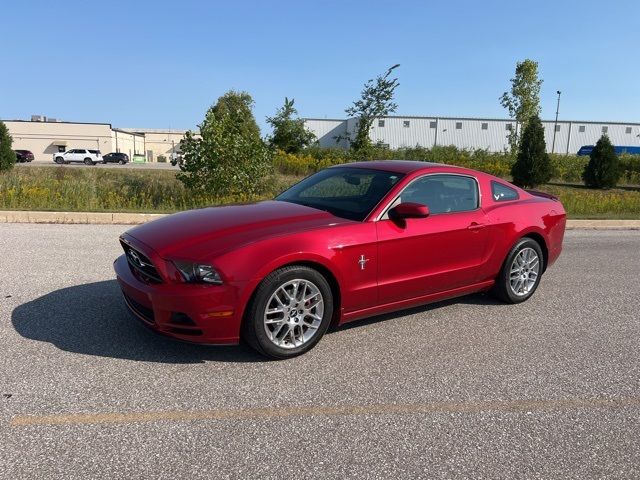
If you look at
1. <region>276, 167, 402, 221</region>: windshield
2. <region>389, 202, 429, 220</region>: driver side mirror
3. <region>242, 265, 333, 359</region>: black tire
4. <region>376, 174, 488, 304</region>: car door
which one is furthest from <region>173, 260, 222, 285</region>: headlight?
<region>389, 202, 429, 220</region>: driver side mirror

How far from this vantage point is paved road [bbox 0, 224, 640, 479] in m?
2.57

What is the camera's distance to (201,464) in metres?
2.52

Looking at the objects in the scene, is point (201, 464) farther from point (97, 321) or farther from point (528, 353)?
point (528, 353)

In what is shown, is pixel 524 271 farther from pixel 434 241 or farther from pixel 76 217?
pixel 76 217

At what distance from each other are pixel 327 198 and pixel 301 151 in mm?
29518

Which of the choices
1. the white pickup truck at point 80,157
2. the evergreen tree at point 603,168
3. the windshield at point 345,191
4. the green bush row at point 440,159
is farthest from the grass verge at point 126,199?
the white pickup truck at point 80,157

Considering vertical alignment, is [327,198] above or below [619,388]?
above

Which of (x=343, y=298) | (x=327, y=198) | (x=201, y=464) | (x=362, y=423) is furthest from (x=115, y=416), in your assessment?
(x=327, y=198)

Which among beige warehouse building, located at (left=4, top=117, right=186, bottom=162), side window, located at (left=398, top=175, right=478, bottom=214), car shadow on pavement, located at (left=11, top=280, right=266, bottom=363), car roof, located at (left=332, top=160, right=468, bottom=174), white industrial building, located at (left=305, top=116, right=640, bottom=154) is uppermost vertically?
white industrial building, located at (left=305, top=116, right=640, bottom=154)

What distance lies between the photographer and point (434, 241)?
441 cm

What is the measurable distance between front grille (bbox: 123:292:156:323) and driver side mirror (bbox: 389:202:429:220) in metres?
2.04

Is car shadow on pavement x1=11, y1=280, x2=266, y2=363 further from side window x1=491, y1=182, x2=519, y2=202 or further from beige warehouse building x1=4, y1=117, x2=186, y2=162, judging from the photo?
beige warehouse building x1=4, y1=117, x2=186, y2=162

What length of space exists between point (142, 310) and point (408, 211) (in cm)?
222

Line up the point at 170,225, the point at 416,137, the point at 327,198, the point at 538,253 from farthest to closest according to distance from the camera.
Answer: the point at 416,137, the point at 538,253, the point at 327,198, the point at 170,225
